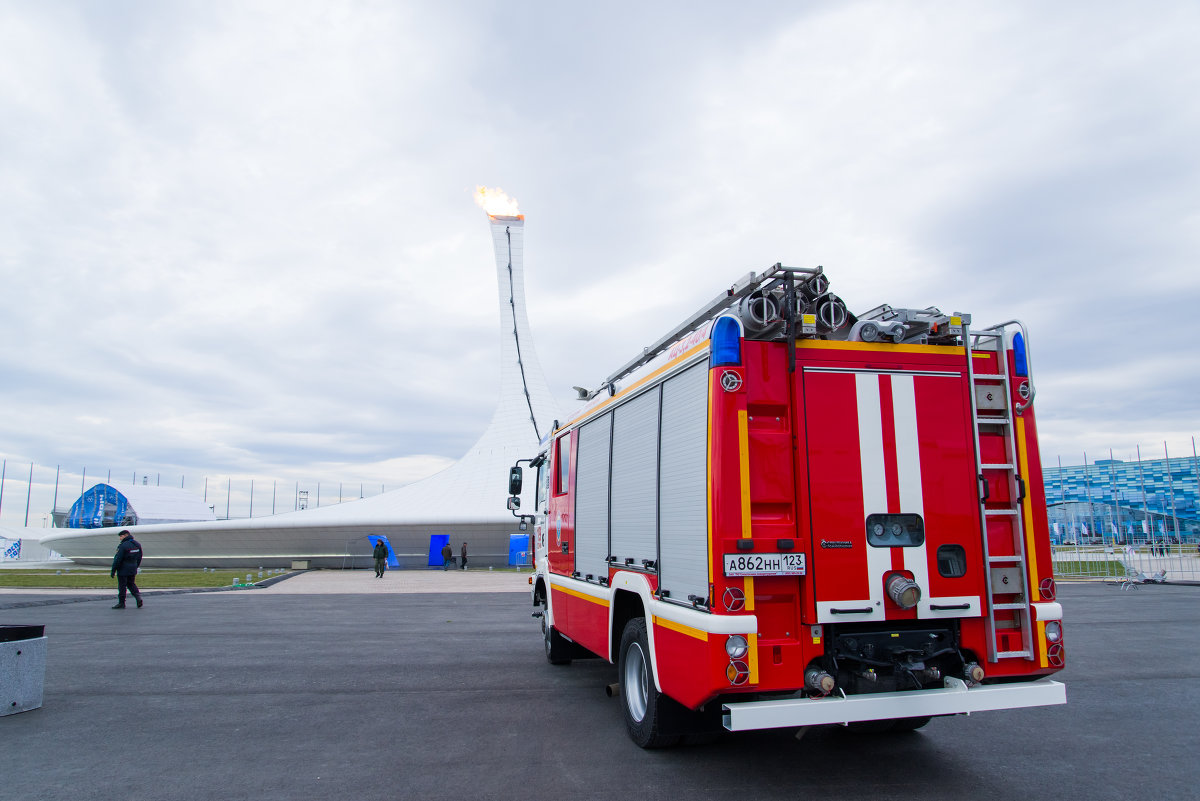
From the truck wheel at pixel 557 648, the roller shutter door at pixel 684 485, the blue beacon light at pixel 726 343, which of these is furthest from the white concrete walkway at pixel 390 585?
the blue beacon light at pixel 726 343

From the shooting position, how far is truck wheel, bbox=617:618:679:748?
18.5 ft

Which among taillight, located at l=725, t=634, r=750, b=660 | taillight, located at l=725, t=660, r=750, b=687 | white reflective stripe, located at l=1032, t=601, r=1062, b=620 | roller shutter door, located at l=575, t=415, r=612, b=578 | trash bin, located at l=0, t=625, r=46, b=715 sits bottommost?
trash bin, located at l=0, t=625, r=46, b=715

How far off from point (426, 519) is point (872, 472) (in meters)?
37.1

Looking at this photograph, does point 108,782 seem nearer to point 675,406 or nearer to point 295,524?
point 675,406

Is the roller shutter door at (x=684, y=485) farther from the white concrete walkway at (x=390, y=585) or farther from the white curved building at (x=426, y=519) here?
the white curved building at (x=426, y=519)

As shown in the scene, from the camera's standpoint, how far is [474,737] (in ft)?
20.8

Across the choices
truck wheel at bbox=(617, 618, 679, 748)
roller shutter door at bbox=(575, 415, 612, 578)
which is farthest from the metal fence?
truck wheel at bbox=(617, 618, 679, 748)

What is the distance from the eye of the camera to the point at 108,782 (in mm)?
5266

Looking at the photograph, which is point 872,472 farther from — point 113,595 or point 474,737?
point 113,595

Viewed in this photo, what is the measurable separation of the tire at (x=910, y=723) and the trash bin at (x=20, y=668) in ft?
25.9

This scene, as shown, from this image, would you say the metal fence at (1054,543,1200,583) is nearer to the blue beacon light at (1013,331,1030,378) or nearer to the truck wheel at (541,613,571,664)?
the truck wheel at (541,613,571,664)

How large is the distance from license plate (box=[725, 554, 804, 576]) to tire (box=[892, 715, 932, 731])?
8.18 feet

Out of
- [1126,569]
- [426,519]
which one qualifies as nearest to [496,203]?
[426,519]

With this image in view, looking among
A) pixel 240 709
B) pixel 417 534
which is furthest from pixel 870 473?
pixel 417 534
